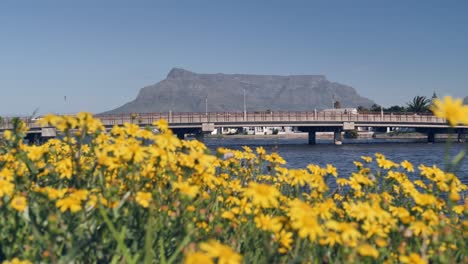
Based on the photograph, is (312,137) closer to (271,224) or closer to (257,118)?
(257,118)

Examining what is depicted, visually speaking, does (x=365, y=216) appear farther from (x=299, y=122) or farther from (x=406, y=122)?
(x=406, y=122)

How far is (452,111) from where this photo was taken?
2.67 m

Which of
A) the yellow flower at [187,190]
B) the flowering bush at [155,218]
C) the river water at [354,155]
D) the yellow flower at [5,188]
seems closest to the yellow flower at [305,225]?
the flowering bush at [155,218]

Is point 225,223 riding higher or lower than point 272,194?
lower

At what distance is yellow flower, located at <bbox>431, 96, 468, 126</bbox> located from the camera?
261 cm

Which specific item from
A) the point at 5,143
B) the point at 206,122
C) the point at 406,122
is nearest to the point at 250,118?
the point at 206,122

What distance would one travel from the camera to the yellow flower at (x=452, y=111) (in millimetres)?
2607

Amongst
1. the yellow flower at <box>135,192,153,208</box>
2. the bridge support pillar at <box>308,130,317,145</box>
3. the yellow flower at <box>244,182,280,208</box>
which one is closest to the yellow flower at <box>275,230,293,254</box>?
the yellow flower at <box>244,182,280,208</box>

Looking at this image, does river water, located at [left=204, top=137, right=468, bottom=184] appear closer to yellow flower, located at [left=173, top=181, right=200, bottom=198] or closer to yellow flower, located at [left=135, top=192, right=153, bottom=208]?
yellow flower, located at [left=173, top=181, right=200, bottom=198]

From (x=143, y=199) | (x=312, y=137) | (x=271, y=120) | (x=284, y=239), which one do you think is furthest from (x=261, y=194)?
(x=312, y=137)

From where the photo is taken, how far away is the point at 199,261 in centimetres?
156

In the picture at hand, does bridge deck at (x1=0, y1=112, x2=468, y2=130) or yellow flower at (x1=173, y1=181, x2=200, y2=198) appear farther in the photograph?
bridge deck at (x1=0, y1=112, x2=468, y2=130)

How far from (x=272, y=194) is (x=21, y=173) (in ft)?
Result: 5.52

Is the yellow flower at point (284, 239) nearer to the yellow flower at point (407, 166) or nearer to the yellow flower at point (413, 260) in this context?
the yellow flower at point (413, 260)
